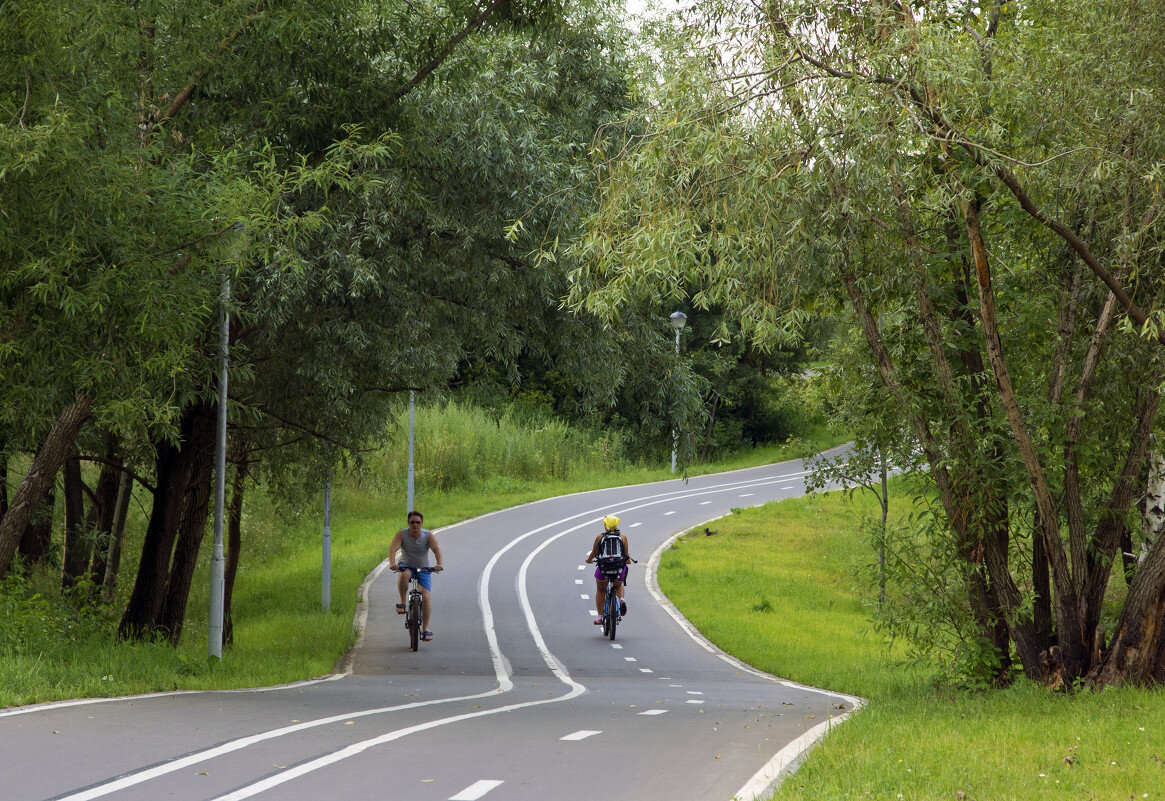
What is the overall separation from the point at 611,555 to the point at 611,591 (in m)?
0.78

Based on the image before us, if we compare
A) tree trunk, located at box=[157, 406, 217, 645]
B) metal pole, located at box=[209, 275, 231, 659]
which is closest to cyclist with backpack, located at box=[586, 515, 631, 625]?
tree trunk, located at box=[157, 406, 217, 645]

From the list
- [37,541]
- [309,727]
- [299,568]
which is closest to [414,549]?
[309,727]

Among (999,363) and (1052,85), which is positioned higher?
(1052,85)

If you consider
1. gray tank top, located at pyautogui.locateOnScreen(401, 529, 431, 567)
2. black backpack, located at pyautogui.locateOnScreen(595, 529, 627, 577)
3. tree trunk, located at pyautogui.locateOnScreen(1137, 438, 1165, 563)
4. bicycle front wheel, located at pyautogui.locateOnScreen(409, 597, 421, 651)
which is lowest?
bicycle front wheel, located at pyautogui.locateOnScreen(409, 597, 421, 651)

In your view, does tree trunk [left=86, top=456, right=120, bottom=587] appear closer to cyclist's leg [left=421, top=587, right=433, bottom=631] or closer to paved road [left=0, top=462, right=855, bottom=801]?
paved road [left=0, top=462, right=855, bottom=801]

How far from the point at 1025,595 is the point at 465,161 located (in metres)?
8.11

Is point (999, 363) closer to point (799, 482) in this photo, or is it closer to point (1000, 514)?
point (1000, 514)

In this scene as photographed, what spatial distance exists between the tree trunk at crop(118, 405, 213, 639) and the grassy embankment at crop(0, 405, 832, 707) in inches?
22.8

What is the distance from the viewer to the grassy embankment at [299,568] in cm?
1171

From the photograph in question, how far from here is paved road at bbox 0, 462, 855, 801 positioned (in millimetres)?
6766

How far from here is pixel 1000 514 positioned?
1134 cm

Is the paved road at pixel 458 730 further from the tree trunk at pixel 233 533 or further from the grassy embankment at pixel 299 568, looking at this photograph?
the tree trunk at pixel 233 533

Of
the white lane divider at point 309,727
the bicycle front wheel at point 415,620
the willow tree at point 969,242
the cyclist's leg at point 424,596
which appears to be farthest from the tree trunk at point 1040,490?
the bicycle front wheel at point 415,620

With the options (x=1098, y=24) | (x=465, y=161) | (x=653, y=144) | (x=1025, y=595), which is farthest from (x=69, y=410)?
(x=1098, y=24)
